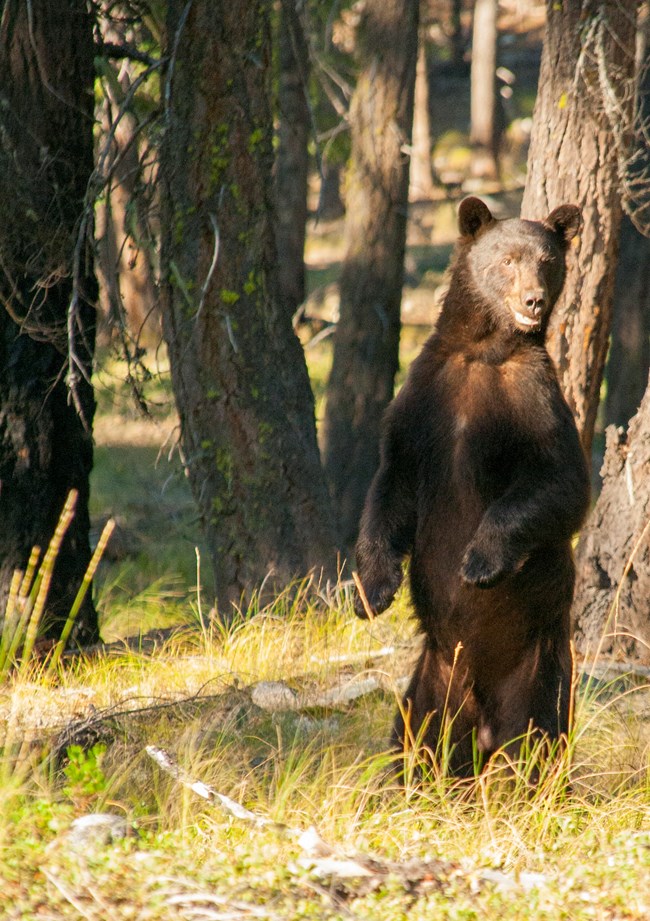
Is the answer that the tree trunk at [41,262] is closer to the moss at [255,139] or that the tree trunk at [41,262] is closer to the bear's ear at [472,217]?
the moss at [255,139]

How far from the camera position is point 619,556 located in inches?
244

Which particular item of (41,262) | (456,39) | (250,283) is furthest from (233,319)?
(456,39)

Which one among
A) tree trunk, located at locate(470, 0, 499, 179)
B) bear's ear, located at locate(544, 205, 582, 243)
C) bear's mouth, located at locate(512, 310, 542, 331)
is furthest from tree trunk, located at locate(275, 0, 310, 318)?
tree trunk, located at locate(470, 0, 499, 179)

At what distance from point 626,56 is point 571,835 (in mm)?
4581

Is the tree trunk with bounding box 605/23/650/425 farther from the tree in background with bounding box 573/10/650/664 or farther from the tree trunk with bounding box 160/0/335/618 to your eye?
the tree trunk with bounding box 160/0/335/618

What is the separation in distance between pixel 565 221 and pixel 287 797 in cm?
255

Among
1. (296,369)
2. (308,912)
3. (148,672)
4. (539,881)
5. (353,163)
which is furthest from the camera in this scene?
(353,163)

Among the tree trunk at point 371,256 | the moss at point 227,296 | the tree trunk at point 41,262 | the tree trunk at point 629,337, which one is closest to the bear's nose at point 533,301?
the tree trunk at point 41,262

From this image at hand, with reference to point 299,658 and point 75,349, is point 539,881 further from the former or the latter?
point 75,349

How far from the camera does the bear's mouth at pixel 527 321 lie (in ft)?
15.2

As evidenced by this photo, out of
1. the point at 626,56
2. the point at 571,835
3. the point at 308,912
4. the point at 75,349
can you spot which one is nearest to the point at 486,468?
the point at 571,835

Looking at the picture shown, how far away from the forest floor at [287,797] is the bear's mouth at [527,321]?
5.09 ft

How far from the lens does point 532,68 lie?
37469 mm

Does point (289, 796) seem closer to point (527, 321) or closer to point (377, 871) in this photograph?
point (377, 871)
